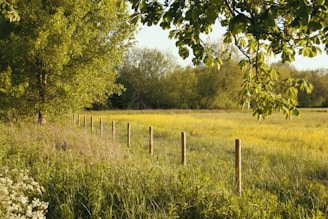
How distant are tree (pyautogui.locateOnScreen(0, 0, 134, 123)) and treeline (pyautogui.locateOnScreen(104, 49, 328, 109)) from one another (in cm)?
5219

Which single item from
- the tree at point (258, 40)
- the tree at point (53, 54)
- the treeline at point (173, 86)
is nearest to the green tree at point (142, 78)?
the treeline at point (173, 86)

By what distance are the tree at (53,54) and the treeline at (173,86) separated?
171 ft

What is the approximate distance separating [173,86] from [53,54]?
5827cm

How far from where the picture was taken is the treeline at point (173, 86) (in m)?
69.1

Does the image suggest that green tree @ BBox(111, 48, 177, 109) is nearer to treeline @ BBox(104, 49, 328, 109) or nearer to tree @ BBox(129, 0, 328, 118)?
treeline @ BBox(104, 49, 328, 109)

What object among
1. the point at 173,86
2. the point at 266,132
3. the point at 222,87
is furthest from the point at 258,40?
the point at 173,86

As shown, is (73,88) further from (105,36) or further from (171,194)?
(171,194)

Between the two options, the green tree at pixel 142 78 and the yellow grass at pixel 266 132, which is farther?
the green tree at pixel 142 78

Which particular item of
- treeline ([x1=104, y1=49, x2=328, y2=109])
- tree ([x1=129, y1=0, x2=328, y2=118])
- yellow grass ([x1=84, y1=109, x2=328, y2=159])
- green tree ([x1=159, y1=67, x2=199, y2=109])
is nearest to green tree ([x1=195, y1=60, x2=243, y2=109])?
treeline ([x1=104, y1=49, x2=328, y2=109])

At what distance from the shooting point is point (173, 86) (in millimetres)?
72562

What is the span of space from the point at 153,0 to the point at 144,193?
3.26m

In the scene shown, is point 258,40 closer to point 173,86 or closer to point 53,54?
point 53,54

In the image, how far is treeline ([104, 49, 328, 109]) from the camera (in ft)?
227

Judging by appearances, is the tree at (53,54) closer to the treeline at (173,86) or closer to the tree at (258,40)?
the tree at (258,40)
